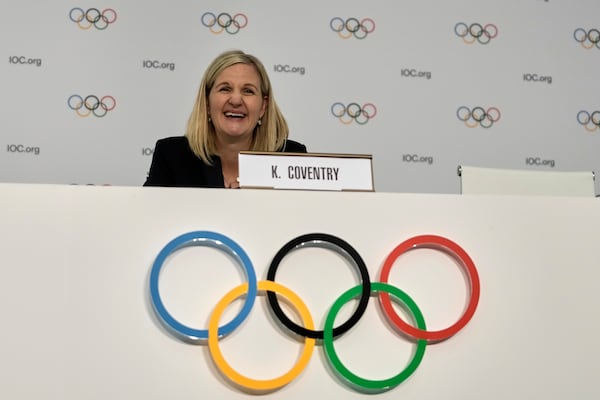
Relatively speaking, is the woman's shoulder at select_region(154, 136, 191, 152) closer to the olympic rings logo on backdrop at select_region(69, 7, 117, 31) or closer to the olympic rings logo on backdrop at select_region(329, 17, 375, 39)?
the olympic rings logo on backdrop at select_region(69, 7, 117, 31)

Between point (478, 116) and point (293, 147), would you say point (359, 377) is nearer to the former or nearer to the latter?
point (293, 147)

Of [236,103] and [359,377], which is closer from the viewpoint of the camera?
[359,377]

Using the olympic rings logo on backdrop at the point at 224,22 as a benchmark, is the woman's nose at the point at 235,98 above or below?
below

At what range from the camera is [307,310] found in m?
1.14

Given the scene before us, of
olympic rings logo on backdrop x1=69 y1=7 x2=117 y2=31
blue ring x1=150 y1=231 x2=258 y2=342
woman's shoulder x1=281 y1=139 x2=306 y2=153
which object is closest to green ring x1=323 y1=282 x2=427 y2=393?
blue ring x1=150 y1=231 x2=258 y2=342

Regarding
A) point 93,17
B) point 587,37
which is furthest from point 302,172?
point 587,37

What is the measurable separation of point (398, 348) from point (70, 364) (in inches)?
20.9

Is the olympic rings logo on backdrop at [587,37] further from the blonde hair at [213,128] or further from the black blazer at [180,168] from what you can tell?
the black blazer at [180,168]

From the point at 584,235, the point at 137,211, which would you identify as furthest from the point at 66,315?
the point at 584,235

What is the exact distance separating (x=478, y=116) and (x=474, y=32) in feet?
1.27

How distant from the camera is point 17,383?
1066 millimetres

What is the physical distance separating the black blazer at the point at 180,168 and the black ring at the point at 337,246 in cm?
89

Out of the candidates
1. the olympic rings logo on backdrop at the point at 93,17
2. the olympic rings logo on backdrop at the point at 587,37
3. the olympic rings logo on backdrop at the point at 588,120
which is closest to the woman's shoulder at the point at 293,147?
the olympic rings logo on backdrop at the point at 93,17

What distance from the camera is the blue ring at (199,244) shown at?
109cm
